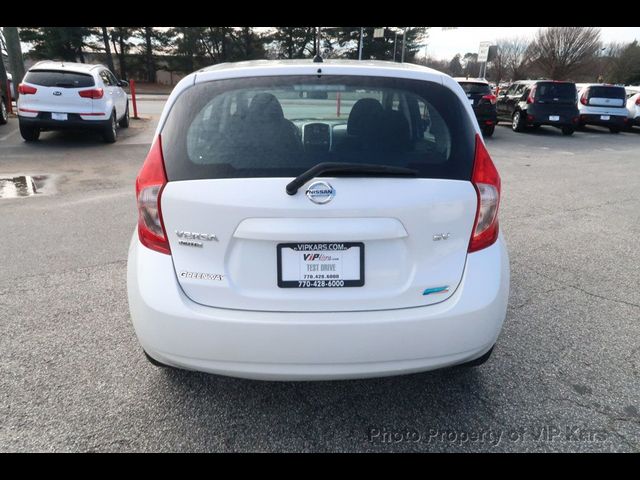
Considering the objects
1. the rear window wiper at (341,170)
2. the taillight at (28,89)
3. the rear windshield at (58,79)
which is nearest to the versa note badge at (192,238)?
the rear window wiper at (341,170)

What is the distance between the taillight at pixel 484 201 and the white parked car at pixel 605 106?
18.0 m

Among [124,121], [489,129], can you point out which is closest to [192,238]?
[124,121]

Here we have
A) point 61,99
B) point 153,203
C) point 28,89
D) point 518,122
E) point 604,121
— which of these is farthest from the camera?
point 604,121

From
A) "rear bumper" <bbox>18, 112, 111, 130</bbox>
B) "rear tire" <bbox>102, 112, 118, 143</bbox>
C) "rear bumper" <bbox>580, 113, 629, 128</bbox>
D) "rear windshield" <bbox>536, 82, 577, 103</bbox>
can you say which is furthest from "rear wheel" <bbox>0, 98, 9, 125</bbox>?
"rear bumper" <bbox>580, 113, 629, 128</bbox>

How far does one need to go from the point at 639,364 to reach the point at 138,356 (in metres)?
2.94

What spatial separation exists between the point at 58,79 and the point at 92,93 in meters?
0.75

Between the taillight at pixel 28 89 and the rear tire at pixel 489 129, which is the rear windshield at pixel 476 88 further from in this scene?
the taillight at pixel 28 89

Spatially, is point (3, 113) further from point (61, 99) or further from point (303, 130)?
point (303, 130)

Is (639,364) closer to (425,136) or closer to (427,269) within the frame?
(427,269)

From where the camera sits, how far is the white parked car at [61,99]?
10547mm

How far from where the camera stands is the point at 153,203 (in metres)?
2.12

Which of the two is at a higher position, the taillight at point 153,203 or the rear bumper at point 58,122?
the taillight at point 153,203
